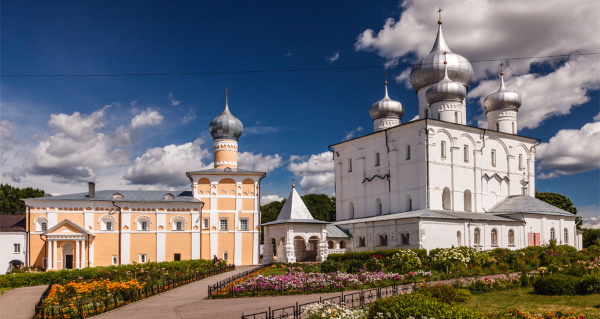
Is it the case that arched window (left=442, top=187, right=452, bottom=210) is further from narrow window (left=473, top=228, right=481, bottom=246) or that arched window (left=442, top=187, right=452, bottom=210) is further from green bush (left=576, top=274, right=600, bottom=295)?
green bush (left=576, top=274, right=600, bottom=295)

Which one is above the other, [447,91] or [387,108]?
[447,91]

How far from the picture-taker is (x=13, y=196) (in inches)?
2018

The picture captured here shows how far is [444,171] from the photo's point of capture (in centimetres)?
3828

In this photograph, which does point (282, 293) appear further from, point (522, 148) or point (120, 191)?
point (522, 148)

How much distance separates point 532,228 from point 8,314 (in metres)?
31.5

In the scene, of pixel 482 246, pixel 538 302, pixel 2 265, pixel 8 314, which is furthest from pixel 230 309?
pixel 2 265

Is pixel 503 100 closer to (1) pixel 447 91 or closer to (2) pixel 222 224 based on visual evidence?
(1) pixel 447 91

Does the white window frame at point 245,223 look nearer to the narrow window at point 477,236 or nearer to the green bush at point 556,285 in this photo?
the narrow window at point 477,236

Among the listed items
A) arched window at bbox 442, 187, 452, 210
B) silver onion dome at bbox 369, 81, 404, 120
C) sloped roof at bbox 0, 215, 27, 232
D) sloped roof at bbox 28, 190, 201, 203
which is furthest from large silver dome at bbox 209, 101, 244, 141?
arched window at bbox 442, 187, 452, 210

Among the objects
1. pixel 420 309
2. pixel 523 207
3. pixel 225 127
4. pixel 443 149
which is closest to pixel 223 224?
pixel 225 127

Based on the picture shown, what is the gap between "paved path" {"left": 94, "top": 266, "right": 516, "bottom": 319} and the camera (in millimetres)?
15148

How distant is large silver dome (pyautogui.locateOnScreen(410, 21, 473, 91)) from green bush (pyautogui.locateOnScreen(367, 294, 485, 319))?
34.1m

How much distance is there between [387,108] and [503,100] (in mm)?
8996

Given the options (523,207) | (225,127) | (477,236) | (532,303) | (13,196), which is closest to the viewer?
(532,303)
